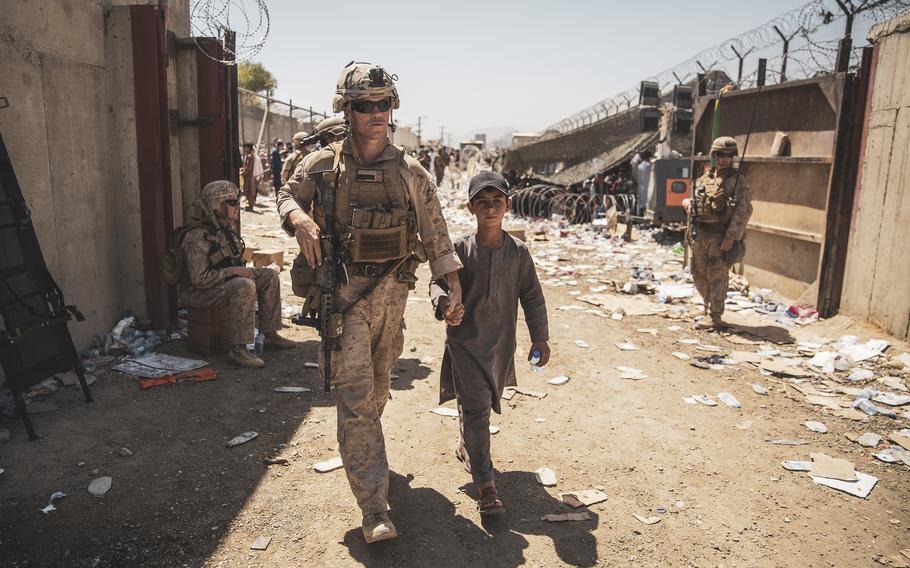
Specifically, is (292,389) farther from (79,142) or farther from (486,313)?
(79,142)

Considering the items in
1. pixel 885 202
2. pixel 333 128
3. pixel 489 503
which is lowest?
pixel 489 503

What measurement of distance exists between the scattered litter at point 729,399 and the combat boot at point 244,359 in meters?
3.36

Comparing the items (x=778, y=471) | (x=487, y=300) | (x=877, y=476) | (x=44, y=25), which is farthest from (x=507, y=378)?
(x=44, y=25)

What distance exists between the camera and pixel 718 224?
6281mm

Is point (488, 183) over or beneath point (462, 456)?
over

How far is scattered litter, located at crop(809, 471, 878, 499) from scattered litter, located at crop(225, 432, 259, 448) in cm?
311

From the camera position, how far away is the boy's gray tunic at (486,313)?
10.0ft

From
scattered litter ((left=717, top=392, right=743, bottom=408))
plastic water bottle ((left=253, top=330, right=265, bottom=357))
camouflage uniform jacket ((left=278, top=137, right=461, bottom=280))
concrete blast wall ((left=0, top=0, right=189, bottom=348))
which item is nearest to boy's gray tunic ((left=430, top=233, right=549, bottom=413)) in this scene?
camouflage uniform jacket ((left=278, top=137, right=461, bottom=280))

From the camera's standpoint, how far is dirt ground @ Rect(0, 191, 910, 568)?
9.09 ft

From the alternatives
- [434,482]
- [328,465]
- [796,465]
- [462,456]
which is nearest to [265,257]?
[328,465]

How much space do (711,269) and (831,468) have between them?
297cm

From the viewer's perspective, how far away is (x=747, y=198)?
612 cm

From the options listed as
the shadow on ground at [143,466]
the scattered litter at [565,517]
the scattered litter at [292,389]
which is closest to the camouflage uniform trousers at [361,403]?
the shadow on ground at [143,466]

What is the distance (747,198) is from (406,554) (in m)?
4.88
